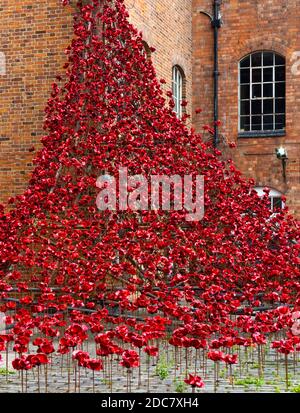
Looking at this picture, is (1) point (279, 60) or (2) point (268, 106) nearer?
(1) point (279, 60)

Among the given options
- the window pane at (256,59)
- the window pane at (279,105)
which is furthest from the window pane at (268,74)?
the window pane at (279,105)

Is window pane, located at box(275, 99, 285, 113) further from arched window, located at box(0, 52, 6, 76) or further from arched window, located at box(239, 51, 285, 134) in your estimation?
arched window, located at box(0, 52, 6, 76)

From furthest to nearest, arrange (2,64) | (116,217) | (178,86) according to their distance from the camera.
Answer: (178,86) → (2,64) → (116,217)

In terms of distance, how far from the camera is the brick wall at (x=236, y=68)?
17.5 metres

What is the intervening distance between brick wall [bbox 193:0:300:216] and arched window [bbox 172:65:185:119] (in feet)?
2.10

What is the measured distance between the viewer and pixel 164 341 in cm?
969

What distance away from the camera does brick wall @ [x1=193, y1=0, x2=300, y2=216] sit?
17.5 m

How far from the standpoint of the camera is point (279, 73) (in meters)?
17.9

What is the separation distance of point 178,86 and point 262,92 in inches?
79.8

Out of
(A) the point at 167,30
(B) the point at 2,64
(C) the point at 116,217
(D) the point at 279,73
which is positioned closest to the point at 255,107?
(D) the point at 279,73

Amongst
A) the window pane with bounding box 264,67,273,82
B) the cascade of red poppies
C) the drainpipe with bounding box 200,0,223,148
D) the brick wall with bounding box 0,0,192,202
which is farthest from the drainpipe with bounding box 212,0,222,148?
the brick wall with bounding box 0,0,192,202

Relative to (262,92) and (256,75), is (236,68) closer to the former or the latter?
(256,75)

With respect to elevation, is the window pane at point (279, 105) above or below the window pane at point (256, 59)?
below

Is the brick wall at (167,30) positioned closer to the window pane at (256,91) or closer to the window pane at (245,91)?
the window pane at (245,91)
